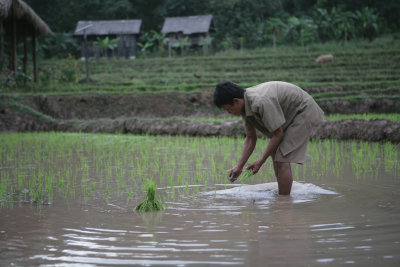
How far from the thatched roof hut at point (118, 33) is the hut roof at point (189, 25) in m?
1.89

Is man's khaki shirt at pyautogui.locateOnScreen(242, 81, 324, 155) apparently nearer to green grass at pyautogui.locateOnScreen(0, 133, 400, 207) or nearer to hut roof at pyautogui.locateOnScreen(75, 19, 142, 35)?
green grass at pyautogui.locateOnScreen(0, 133, 400, 207)

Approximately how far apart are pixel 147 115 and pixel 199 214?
9.31 metres

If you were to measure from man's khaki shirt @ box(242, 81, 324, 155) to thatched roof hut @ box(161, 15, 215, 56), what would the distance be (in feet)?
78.6

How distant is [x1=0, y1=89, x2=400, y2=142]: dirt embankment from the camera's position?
7.32 meters

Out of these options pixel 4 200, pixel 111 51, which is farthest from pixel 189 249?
pixel 111 51

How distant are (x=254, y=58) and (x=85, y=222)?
59.3 ft

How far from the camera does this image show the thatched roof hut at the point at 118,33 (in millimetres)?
27641

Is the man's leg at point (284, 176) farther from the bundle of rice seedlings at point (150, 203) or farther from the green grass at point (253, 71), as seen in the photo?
the green grass at point (253, 71)

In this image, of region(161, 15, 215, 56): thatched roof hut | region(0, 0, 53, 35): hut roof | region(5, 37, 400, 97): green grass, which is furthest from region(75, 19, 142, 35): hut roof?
region(0, 0, 53, 35): hut roof

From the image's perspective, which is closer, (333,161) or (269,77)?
(333,161)

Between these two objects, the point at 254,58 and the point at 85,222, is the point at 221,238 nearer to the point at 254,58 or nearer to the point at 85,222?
the point at 85,222

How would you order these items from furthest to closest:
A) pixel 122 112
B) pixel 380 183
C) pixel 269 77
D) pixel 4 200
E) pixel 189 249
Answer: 1. pixel 269 77
2. pixel 122 112
3. pixel 380 183
4. pixel 4 200
5. pixel 189 249

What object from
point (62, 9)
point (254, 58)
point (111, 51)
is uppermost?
point (62, 9)

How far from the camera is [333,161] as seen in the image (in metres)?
5.24
